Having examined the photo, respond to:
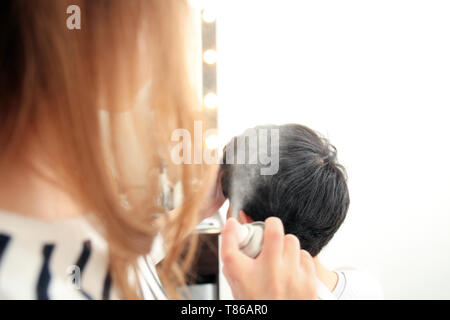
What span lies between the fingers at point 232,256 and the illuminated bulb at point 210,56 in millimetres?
301

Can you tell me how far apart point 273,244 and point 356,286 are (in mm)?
272

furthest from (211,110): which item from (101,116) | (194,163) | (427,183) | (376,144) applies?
(427,183)

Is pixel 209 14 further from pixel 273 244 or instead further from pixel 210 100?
pixel 273 244

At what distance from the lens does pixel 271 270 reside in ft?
1.44

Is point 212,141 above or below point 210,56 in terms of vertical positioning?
below

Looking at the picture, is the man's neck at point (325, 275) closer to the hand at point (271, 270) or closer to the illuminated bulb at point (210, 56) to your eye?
the hand at point (271, 270)

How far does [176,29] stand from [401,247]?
57 centimetres

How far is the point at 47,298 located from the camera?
38 centimetres

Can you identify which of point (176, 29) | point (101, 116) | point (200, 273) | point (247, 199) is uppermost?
point (176, 29)

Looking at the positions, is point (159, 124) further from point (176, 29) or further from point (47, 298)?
point (47, 298)

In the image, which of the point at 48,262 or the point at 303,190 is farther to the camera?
the point at 303,190

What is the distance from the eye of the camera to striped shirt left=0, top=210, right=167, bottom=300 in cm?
36

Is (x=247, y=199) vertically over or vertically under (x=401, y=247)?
over

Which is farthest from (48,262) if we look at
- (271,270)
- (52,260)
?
(271,270)
